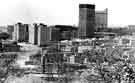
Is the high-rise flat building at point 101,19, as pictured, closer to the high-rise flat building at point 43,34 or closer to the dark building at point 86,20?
the dark building at point 86,20

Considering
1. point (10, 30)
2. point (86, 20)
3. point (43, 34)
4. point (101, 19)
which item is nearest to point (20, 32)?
point (10, 30)

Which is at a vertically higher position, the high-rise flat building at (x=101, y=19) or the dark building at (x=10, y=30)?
the high-rise flat building at (x=101, y=19)

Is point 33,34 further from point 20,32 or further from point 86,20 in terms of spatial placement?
point 86,20

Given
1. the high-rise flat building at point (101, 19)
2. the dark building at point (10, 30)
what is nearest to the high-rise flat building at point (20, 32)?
the dark building at point (10, 30)

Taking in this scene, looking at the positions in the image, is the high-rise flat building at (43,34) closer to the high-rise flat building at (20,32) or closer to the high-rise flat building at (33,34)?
the high-rise flat building at (33,34)

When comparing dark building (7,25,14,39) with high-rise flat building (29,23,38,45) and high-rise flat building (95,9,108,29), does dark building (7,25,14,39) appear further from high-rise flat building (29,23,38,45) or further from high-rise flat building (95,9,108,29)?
high-rise flat building (95,9,108,29)

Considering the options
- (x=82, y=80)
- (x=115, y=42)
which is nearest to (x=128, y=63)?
(x=115, y=42)

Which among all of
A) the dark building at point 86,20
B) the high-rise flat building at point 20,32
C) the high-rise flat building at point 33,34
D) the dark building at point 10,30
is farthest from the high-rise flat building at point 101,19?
the dark building at point 10,30
